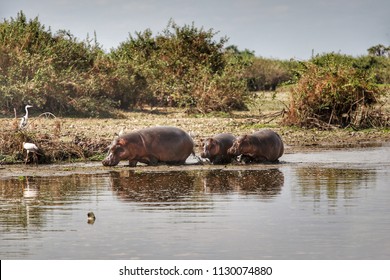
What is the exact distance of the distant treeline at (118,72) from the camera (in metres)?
22.5

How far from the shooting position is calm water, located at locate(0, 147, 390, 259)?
25.4 ft

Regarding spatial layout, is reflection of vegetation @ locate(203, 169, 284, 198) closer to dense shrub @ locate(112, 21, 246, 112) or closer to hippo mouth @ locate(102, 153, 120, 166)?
hippo mouth @ locate(102, 153, 120, 166)

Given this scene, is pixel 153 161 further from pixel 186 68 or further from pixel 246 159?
pixel 186 68

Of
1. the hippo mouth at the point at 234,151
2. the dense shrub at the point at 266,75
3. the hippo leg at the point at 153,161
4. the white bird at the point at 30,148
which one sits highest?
the dense shrub at the point at 266,75

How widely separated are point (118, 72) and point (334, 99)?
745 centimetres

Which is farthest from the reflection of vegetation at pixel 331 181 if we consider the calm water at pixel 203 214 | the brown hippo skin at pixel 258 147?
the brown hippo skin at pixel 258 147

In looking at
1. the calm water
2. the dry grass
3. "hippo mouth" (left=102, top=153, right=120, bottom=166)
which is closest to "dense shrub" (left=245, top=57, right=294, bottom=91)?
the dry grass

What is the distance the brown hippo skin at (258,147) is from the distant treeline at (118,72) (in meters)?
7.02

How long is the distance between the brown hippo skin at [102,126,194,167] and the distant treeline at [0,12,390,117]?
7.64 meters

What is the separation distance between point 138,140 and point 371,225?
220 inches

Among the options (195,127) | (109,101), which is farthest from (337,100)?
(109,101)

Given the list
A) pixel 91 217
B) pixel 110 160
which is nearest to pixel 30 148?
pixel 110 160

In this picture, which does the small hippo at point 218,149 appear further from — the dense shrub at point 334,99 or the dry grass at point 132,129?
the dense shrub at point 334,99
